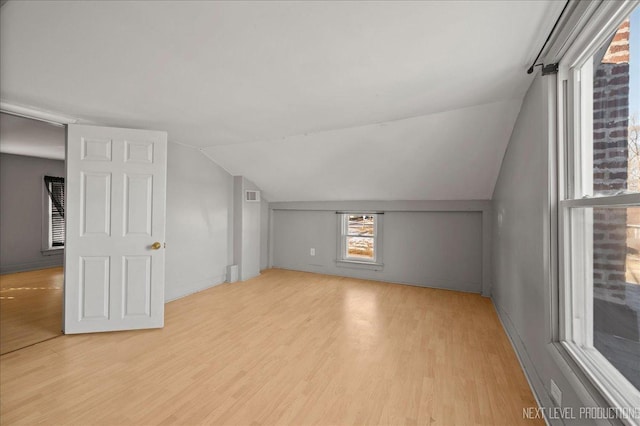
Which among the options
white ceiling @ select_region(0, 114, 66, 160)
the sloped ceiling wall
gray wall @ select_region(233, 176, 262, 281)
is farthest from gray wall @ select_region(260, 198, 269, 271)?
white ceiling @ select_region(0, 114, 66, 160)

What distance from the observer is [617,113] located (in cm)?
108

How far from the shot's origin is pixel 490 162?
2984 millimetres

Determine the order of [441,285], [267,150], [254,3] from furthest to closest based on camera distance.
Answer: [441,285] < [267,150] < [254,3]

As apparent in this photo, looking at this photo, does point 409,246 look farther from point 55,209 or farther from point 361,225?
point 55,209

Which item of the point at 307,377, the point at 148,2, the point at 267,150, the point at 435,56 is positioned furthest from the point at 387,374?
the point at 267,150

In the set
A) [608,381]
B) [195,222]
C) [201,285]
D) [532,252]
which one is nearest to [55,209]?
[195,222]

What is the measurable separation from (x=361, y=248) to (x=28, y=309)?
4676 mm

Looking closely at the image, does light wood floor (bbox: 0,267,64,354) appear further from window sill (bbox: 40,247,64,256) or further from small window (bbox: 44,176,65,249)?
small window (bbox: 44,176,65,249)

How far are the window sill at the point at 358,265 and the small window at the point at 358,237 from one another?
68 millimetres

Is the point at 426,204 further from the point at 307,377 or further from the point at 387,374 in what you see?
the point at 307,377

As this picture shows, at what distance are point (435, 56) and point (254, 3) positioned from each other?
43.0 inches

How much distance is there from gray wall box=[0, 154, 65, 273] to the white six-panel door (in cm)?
420

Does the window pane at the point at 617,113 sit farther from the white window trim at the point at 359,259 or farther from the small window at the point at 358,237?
the small window at the point at 358,237

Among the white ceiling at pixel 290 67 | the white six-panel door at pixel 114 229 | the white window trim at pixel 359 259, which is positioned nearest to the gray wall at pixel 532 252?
the white ceiling at pixel 290 67
